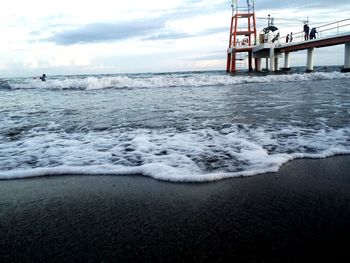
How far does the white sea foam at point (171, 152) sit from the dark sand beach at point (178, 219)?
19 cm

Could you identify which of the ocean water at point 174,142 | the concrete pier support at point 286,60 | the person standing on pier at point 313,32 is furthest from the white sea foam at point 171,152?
the concrete pier support at point 286,60

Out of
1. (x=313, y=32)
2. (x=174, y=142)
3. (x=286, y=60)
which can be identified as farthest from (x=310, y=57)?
(x=174, y=142)

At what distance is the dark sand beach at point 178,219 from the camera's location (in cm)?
153

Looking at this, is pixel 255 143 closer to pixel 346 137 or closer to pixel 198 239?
pixel 346 137

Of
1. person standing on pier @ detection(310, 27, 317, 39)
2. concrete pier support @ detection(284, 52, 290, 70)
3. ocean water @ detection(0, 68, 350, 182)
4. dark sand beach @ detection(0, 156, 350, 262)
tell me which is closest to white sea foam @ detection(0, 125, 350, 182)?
ocean water @ detection(0, 68, 350, 182)

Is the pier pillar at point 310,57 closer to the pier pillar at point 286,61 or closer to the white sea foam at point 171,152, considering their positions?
the pier pillar at point 286,61

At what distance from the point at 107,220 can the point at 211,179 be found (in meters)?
1.00

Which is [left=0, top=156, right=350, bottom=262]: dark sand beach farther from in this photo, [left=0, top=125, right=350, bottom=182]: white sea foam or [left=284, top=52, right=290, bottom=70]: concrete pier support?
[left=284, top=52, right=290, bottom=70]: concrete pier support

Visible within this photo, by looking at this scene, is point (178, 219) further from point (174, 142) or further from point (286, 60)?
point (286, 60)

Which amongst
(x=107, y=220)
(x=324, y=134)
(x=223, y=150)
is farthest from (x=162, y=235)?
(x=324, y=134)

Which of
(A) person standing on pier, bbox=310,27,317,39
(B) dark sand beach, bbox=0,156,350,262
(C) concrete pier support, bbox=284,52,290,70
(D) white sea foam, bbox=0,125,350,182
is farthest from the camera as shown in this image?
(C) concrete pier support, bbox=284,52,290,70

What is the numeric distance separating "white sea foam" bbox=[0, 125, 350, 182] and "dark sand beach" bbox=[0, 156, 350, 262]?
0.64 feet

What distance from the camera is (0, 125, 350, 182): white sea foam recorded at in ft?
9.29

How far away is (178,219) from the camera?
1.88 meters
